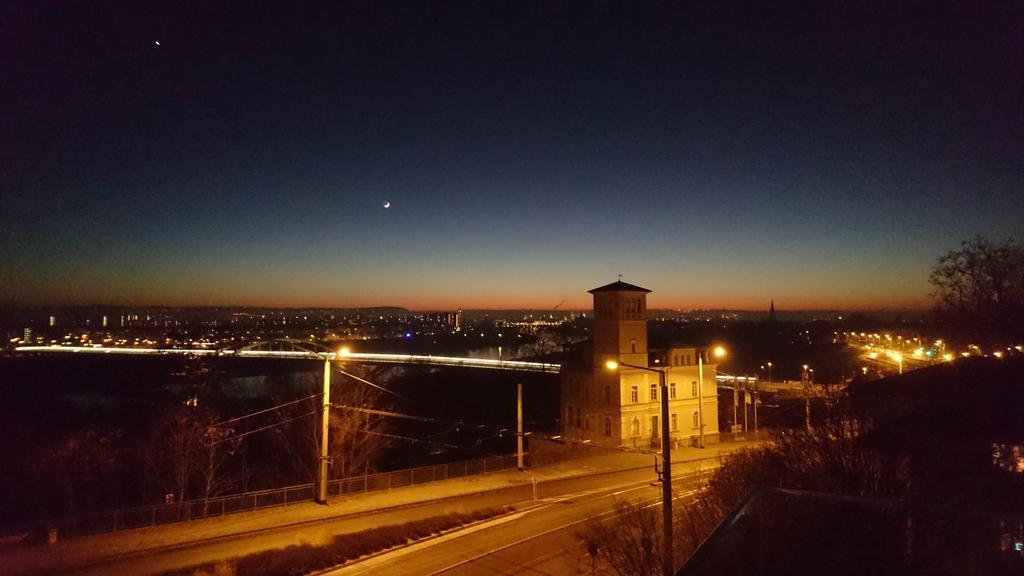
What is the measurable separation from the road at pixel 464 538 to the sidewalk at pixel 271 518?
1.25 ft

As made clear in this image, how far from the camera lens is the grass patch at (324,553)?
1659 centimetres

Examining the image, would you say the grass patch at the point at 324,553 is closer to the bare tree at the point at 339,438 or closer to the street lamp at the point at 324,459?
the street lamp at the point at 324,459

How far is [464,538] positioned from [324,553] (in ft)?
15.5

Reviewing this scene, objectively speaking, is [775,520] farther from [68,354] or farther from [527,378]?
[68,354]

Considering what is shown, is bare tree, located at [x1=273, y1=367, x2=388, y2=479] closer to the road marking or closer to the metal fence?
the metal fence

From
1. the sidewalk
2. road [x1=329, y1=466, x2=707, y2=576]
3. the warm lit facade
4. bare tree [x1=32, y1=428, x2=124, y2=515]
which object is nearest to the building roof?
the warm lit facade

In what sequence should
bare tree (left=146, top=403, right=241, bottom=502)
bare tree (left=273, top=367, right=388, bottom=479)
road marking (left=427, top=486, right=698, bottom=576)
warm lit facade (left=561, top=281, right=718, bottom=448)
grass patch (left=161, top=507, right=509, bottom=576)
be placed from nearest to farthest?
grass patch (left=161, top=507, right=509, bottom=576) < road marking (left=427, top=486, right=698, bottom=576) < bare tree (left=146, top=403, right=241, bottom=502) < bare tree (left=273, top=367, right=388, bottom=479) < warm lit facade (left=561, top=281, right=718, bottom=448)

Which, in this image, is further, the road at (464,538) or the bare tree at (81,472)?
A: the bare tree at (81,472)

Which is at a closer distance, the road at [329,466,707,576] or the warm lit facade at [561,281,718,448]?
the road at [329,466,707,576]

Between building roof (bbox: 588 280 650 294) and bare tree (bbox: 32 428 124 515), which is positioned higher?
building roof (bbox: 588 280 650 294)

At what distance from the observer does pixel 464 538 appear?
2030cm

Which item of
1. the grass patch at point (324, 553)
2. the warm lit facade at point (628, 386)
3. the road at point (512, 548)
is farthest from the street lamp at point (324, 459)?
the warm lit facade at point (628, 386)

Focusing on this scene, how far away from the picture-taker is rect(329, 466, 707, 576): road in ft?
56.7

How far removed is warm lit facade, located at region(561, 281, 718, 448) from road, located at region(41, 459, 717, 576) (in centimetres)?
1360
